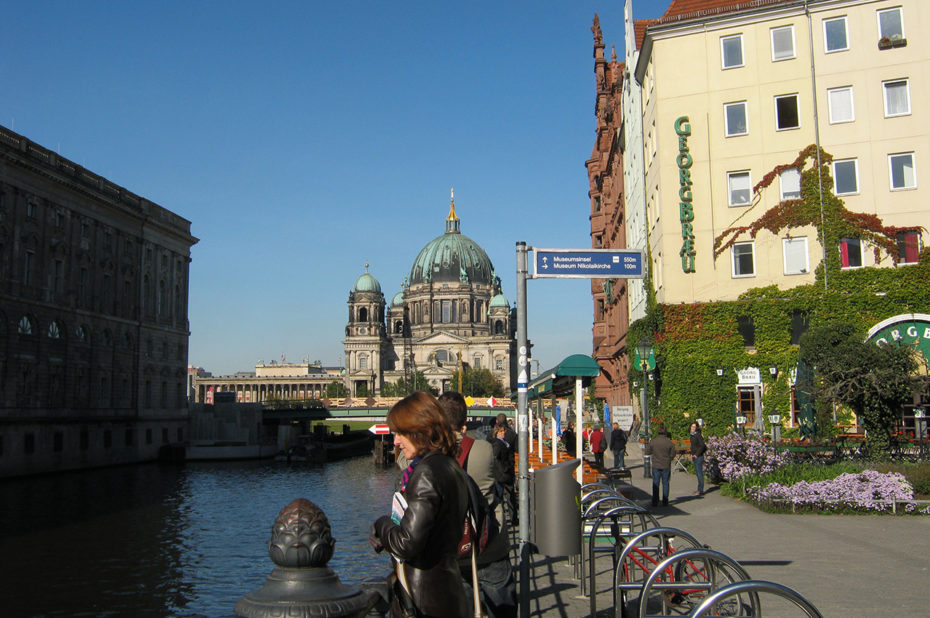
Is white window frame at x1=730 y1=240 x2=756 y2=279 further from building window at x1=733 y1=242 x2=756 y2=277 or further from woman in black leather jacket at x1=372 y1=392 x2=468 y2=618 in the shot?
woman in black leather jacket at x1=372 y1=392 x2=468 y2=618

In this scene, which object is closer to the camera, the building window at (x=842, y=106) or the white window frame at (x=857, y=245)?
the white window frame at (x=857, y=245)

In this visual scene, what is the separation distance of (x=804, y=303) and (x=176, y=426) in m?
47.0

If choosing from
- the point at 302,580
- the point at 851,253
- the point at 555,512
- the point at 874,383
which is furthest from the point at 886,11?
the point at 302,580

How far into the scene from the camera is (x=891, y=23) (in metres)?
32.2

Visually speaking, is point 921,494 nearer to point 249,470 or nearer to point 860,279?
point 860,279

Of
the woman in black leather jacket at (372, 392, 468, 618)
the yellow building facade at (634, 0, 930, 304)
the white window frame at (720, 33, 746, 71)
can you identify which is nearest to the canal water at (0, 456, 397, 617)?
the woman in black leather jacket at (372, 392, 468, 618)

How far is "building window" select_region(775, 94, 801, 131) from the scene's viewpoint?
33.0 meters

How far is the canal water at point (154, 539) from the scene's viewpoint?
15961 mm

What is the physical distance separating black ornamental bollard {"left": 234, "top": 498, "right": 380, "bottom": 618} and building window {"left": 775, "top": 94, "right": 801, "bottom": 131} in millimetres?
31824

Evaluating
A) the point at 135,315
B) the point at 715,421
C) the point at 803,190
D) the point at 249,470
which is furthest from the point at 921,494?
the point at 135,315

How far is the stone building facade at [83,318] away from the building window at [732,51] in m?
34.5

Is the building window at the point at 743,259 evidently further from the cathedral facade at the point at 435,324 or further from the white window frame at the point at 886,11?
the cathedral facade at the point at 435,324

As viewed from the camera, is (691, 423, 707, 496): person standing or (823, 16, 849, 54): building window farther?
(823, 16, 849, 54): building window

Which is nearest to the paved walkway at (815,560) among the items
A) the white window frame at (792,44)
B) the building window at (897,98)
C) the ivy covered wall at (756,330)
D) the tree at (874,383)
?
the tree at (874,383)
